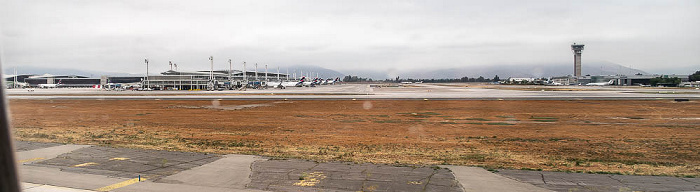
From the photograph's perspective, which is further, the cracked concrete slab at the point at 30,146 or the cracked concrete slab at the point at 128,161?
the cracked concrete slab at the point at 30,146

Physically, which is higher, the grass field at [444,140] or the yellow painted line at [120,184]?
the yellow painted line at [120,184]

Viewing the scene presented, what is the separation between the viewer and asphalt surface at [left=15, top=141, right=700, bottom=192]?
29.5ft

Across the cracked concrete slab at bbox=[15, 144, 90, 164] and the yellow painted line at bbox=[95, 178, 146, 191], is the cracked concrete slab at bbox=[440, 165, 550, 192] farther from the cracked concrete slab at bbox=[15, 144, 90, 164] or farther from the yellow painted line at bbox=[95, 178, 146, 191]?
the cracked concrete slab at bbox=[15, 144, 90, 164]

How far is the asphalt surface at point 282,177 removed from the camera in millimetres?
8984

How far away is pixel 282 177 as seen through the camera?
9914 millimetres

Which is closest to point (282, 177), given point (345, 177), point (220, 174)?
point (345, 177)

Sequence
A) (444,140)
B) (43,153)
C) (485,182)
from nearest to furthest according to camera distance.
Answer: (485,182) < (43,153) < (444,140)

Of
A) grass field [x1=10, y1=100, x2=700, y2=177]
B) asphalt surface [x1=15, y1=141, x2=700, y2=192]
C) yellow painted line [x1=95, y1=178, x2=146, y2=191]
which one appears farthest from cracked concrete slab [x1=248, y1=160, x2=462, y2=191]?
yellow painted line [x1=95, y1=178, x2=146, y2=191]

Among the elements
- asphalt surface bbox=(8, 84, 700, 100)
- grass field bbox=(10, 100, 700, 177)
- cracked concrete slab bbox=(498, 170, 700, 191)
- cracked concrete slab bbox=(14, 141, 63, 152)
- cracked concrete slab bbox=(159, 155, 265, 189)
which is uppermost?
asphalt surface bbox=(8, 84, 700, 100)

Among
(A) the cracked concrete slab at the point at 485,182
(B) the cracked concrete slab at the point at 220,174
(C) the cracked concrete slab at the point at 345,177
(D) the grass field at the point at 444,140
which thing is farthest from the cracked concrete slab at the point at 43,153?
(A) the cracked concrete slab at the point at 485,182

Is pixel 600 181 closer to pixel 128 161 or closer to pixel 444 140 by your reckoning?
pixel 444 140

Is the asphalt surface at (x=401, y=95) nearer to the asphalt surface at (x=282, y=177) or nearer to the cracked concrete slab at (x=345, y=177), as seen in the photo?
the asphalt surface at (x=282, y=177)

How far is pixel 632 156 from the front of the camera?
13.6 metres

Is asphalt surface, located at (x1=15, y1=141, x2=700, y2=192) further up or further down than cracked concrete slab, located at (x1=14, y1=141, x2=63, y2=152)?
further down
